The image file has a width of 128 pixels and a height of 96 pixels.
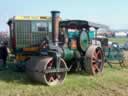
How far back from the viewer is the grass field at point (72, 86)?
9488 millimetres

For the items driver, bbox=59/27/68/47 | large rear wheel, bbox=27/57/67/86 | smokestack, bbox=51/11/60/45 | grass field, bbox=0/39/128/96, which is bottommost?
grass field, bbox=0/39/128/96

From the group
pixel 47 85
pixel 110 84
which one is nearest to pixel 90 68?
pixel 110 84

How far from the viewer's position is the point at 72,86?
10.3 meters

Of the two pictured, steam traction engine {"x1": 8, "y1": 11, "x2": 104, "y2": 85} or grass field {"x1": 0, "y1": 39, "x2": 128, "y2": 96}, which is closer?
grass field {"x1": 0, "y1": 39, "x2": 128, "y2": 96}

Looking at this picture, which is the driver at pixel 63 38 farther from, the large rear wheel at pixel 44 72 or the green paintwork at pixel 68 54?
the large rear wheel at pixel 44 72

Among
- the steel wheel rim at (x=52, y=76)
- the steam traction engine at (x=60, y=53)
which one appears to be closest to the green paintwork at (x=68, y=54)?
the steam traction engine at (x=60, y=53)

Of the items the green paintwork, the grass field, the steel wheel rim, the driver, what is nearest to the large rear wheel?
the steel wheel rim

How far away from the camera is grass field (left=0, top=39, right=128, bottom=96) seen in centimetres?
949

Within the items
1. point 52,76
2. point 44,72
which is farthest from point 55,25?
point 44,72

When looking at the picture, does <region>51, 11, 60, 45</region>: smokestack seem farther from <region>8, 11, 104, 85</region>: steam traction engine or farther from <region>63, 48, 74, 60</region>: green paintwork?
<region>63, 48, 74, 60</region>: green paintwork

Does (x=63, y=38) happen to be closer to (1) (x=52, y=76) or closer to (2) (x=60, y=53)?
(2) (x=60, y=53)

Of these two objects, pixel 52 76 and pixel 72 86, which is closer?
pixel 72 86

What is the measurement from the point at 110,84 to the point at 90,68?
61.2 inches

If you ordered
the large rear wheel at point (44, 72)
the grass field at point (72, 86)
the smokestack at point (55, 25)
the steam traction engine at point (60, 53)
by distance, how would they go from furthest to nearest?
the smokestack at point (55, 25), the steam traction engine at point (60, 53), the large rear wheel at point (44, 72), the grass field at point (72, 86)
